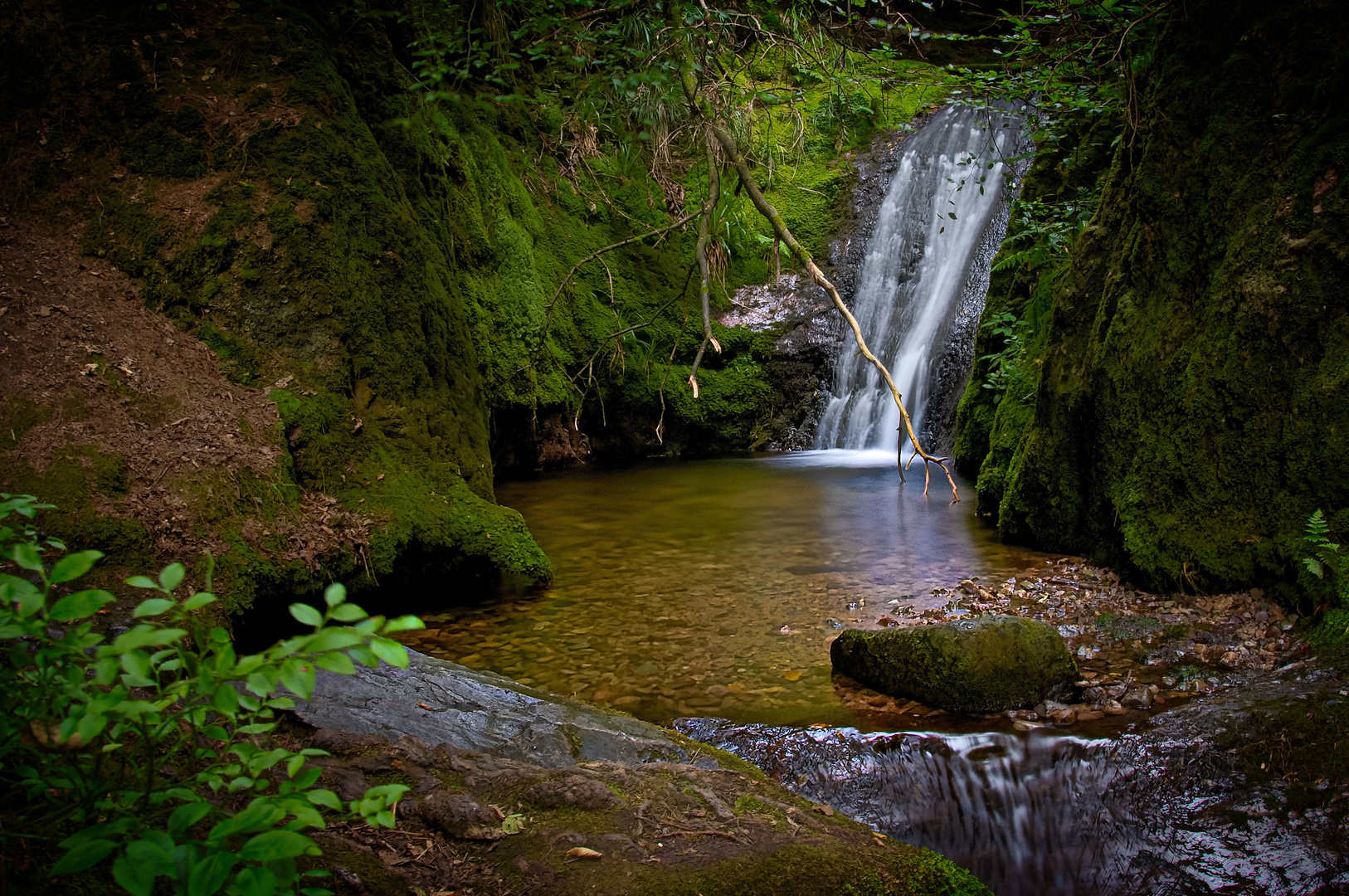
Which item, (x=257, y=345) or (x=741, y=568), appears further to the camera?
(x=741, y=568)

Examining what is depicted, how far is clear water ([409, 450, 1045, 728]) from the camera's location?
151 inches

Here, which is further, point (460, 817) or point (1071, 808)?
point (1071, 808)

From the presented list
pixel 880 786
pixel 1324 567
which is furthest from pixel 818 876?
pixel 1324 567

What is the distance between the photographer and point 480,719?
284 centimetres

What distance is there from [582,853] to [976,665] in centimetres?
211

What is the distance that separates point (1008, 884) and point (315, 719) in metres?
2.30

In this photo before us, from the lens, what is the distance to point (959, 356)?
11172 millimetres

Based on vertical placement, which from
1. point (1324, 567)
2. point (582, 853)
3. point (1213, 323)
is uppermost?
point (1213, 323)

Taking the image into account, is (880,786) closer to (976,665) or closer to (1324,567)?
(976,665)

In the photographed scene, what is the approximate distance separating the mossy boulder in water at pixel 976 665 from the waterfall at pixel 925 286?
300 inches

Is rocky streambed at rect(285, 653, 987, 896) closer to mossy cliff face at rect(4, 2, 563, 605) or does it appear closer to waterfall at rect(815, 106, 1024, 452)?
mossy cliff face at rect(4, 2, 563, 605)

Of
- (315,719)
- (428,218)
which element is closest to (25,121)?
(428,218)

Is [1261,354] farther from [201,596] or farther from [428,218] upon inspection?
[428,218]

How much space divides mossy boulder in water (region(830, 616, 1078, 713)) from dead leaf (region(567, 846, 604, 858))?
2000mm
